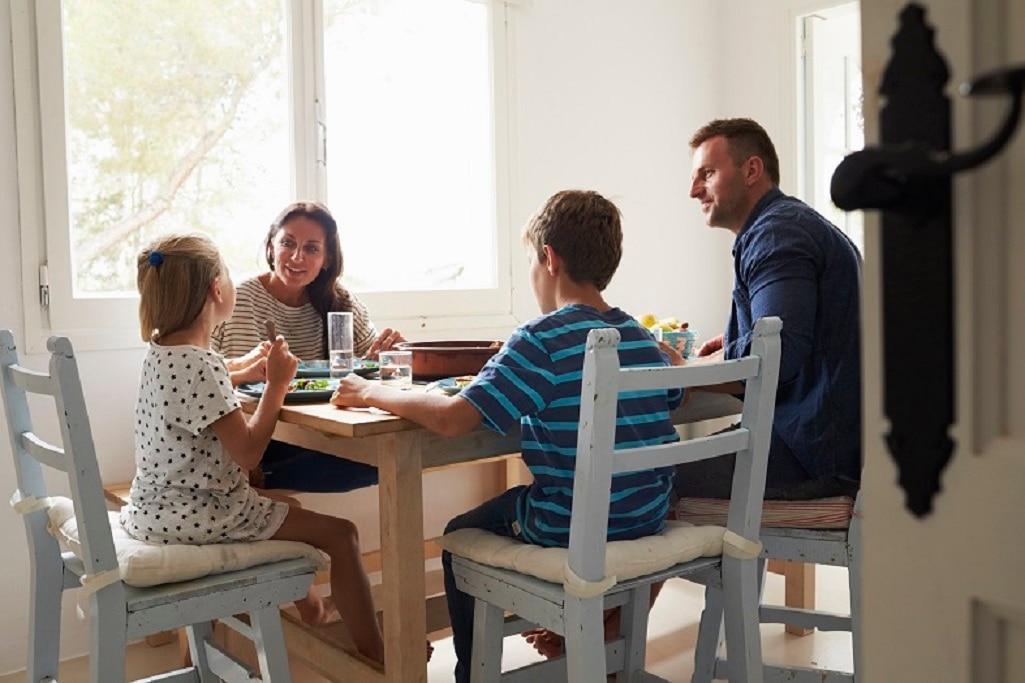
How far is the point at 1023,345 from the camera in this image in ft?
1.77

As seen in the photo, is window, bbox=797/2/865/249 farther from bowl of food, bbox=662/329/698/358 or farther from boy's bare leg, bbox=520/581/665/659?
boy's bare leg, bbox=520/581/665/659

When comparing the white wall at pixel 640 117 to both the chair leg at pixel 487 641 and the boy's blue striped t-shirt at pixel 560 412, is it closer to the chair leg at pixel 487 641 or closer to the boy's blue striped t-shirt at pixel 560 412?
the chair leg at pixel 487 641

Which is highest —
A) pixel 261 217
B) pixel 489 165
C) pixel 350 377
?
pixel 489 165

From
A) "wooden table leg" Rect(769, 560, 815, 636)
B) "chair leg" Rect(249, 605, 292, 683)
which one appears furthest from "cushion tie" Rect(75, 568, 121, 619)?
"wooden table leg" Rect(769, 560, 815, 636)

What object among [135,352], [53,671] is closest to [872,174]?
[53,671]

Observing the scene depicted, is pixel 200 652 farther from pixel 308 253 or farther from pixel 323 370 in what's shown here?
pixel 308 253

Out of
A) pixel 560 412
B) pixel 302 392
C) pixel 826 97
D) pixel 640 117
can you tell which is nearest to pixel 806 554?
pixel 560 412

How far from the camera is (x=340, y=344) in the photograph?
7.56ft

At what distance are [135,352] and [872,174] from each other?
8.53 ft

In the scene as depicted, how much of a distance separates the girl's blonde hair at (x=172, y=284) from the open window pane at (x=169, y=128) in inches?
36.1

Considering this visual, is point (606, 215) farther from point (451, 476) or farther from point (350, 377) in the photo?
point (451, 476)

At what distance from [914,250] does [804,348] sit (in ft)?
5.09

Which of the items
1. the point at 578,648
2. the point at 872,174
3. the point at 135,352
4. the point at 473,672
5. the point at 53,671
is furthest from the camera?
the point at 135,352

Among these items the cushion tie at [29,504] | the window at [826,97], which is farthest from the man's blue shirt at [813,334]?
the window at [826,97]
